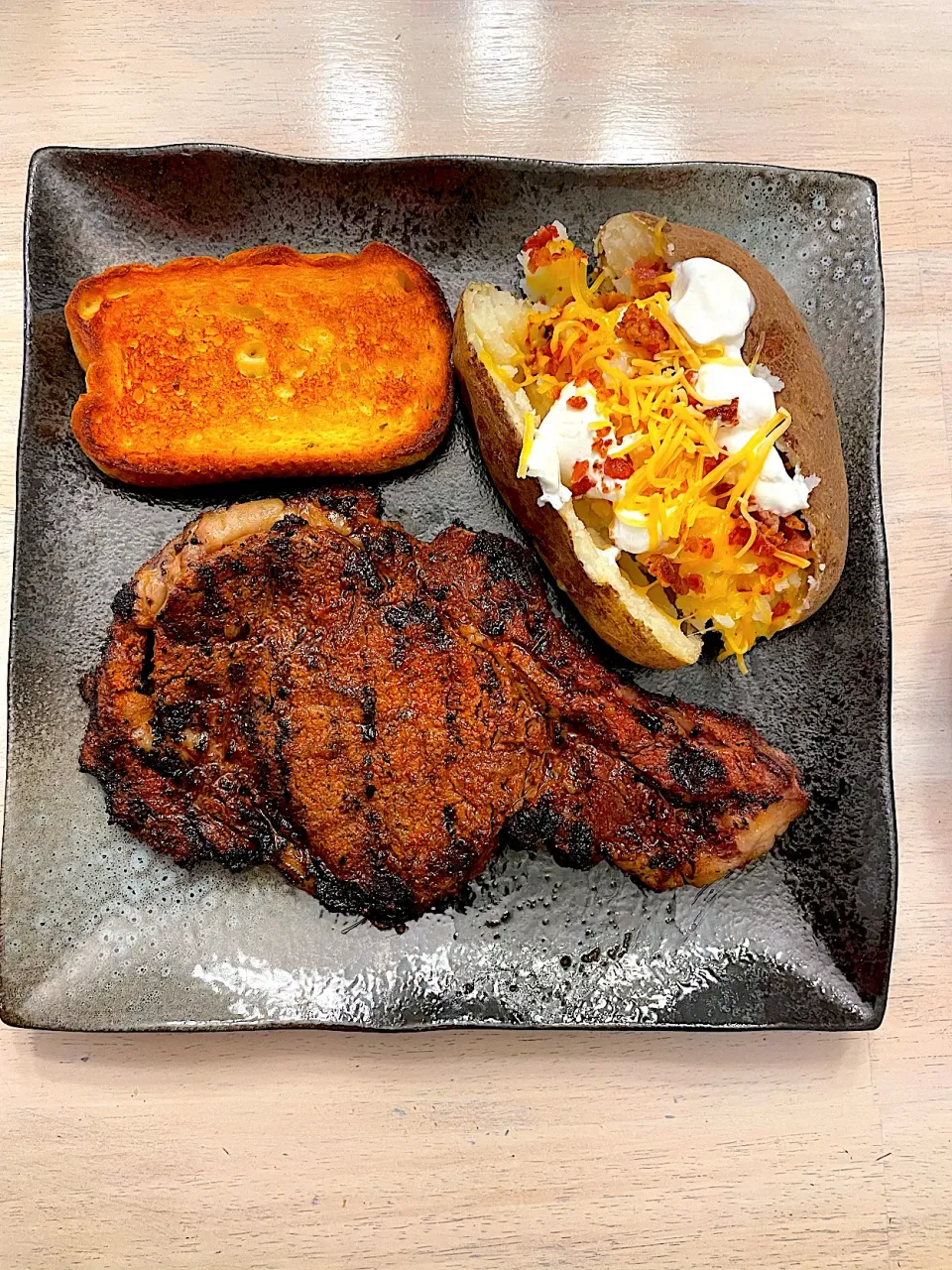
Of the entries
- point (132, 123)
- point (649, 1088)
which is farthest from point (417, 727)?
point (132, 123)

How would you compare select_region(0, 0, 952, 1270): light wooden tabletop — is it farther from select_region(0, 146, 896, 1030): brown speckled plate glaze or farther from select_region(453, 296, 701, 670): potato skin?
select_region(453, 296, 701, 670): potato skin

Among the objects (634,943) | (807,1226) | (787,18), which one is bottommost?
(807,1226)

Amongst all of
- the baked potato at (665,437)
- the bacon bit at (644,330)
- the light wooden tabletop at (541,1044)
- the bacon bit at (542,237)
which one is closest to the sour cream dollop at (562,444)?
the baked potato at (665,437)

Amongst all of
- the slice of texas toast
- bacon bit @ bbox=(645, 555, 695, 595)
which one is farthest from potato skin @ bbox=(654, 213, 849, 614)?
the slice of texas toast

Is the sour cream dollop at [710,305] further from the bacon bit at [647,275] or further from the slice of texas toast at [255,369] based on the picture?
the slice of texas toast at [255,369]

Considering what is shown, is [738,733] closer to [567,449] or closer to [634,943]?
[634,943]

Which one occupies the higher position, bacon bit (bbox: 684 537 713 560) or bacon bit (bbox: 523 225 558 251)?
bacon bit (bbox: 523 225 558 251)
